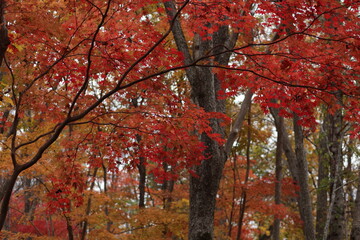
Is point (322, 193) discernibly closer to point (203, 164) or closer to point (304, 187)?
point (304, 187)

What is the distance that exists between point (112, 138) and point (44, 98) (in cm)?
113

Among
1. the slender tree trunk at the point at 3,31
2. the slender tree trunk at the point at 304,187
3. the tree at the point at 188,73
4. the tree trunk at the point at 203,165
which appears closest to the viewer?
the slender tree trunk at the point at 3,31

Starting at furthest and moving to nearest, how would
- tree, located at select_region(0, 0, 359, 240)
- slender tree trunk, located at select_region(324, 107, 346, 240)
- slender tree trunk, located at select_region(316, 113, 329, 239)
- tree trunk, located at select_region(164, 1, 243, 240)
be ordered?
1. slender tree trunk, located at select_region(316, 113, 329, 239)
2. slender tree trunk, located at select_region(324, 107, 346, 240)
3. tree trunk, located at select_region(164, 1, 243, 240)
4. tree, located at select_region(0, 0, 359, 240)

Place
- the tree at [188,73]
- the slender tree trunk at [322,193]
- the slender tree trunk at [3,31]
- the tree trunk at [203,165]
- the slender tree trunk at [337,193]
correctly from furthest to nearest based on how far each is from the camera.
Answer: the slender tree trunk at [322,193], the slender tree trunk at [337,193], the tree trunk at [203,165], the tree at [188,73], the slender tree trunk at [3,31]

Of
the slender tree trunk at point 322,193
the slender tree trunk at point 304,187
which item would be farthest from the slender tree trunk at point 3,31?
the slender tree trunk at point 322,193

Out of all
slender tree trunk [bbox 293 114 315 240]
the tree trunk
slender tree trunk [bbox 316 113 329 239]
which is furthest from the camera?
slender tree trunk [bbox 316 113 329 239]

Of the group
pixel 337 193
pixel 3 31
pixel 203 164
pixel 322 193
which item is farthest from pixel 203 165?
pixel 322 193

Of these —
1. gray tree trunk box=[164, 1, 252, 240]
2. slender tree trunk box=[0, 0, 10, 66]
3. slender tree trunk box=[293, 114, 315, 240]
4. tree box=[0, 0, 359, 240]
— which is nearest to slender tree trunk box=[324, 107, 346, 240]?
slender tree trunk box=[293, 114, 315, 240]

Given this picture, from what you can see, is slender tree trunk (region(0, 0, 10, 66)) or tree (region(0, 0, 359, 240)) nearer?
slender tree trunk (region(0, 0, 10, 66))

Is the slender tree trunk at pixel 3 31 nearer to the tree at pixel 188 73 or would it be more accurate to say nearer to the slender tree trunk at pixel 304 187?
the tree at pixel 188 73

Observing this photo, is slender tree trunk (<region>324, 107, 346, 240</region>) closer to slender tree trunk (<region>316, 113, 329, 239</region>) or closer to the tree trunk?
slender tree trunk (<region>316, 113, 329, 239</region>)

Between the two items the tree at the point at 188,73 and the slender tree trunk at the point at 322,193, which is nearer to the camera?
the tree at the point at 188,73

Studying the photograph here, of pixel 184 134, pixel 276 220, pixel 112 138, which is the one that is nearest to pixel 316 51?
pixel 184 134

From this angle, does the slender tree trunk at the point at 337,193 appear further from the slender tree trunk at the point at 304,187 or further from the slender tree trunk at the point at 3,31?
the slender tree trunk at the point at 3,31
